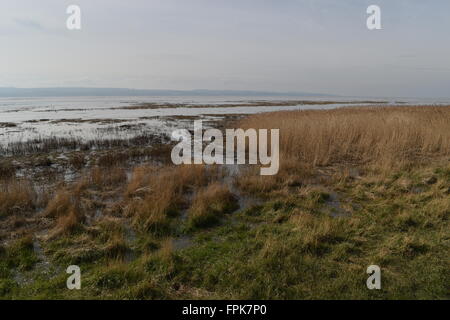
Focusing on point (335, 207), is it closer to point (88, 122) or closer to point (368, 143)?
point (368, 143)

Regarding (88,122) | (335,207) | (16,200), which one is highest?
(88,122)

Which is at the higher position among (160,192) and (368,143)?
(368,143)

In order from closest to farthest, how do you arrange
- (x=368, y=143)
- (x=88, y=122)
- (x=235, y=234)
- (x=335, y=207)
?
(x=235, y=234), (x=335, y=207), (x=368, y=143), (x=88, y=122)

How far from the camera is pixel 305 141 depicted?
A: 49.1 ft

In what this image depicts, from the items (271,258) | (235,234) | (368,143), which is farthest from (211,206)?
(368,143)

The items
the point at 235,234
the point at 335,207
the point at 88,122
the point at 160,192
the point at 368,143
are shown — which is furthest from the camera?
the point at 88,122

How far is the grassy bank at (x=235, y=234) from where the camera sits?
424 centimetres

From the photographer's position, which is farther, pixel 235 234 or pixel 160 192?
pixel 160 192

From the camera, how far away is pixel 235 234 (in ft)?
20.2

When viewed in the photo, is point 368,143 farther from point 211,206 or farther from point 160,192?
point 160,192

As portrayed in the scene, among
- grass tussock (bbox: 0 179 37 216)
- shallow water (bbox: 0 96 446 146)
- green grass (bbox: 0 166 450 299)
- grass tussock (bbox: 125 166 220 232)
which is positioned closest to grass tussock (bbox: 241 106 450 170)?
grass tussock (bbox: 125 166 220 232)

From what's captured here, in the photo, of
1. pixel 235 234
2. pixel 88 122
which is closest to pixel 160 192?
pixel 235 234

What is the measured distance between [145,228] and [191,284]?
2.69 meters
